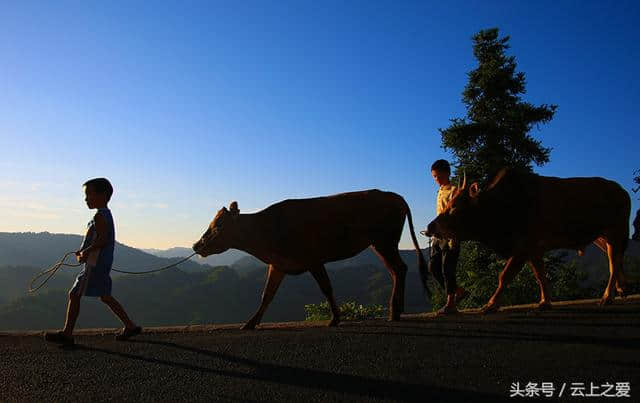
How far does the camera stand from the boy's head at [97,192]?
5512mm

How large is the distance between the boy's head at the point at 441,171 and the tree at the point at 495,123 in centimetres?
1217

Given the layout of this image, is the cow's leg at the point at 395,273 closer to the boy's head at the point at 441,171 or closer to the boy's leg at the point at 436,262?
the boy's leg at the point at 436,262

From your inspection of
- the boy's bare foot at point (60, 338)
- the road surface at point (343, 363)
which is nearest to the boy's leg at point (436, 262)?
the road surface at point (343, 363)

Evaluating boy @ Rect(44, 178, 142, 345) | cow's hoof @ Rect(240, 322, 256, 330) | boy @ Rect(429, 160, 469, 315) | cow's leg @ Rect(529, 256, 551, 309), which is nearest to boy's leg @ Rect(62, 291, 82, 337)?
boy @ Rect(44, 178, 142, 345)

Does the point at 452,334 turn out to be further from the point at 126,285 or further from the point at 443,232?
the point at 126,285

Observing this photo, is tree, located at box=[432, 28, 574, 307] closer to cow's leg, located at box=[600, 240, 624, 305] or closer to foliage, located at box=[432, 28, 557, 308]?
foliage, located at box=[432, 28, 557, 308]

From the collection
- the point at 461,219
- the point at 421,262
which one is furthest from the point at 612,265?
the point at 421,262

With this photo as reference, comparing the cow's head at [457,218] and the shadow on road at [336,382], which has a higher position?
the cow's head at [457,218]

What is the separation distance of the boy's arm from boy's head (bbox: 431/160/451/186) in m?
5.01

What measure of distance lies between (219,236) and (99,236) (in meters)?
1.67

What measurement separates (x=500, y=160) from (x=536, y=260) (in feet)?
41.6

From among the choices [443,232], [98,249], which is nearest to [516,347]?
[443,232]

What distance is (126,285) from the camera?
133500 mm

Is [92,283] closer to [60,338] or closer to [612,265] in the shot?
[60,338]
